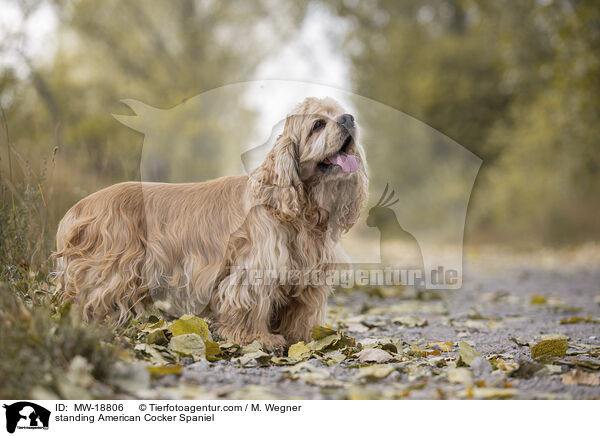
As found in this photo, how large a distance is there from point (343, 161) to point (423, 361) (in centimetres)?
133

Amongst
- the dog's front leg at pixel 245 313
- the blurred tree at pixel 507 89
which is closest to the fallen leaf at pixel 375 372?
the dog's front leg at pixel 245 313

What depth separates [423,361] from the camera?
335 centimetres

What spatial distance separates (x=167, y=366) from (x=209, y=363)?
0.97 ft

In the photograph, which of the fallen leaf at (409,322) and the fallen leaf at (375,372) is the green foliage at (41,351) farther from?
the fallen leaf at (409,322)

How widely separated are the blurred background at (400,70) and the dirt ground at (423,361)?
3978mm

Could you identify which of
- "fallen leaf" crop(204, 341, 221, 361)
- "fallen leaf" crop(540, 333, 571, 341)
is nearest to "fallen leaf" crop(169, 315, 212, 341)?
"fallen leaf" crop(204, 341, 221, 361)

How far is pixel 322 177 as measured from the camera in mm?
3766

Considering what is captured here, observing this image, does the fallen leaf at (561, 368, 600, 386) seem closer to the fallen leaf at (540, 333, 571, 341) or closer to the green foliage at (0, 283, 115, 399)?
the fallen leaf at (540, 333, 571, 341)

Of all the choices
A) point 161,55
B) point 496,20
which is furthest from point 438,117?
point 161,55

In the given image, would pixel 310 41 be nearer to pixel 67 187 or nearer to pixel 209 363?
pixel 67 187

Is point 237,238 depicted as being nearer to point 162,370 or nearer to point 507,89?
point 162,370

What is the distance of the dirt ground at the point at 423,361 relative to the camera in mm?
2746
